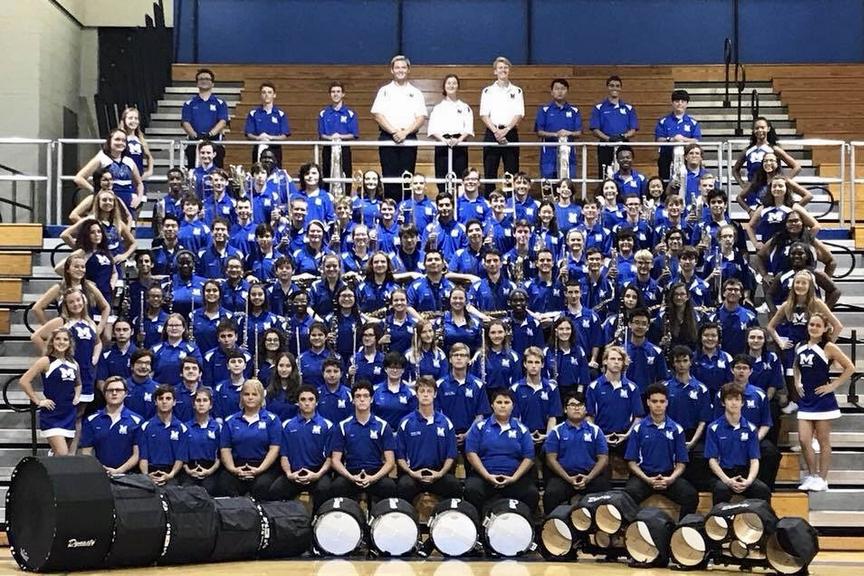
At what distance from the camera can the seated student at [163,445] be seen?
11594 mm

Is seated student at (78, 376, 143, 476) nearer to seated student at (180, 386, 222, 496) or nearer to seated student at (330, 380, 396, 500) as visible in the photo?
seated student at (180, 386, 222, 496)

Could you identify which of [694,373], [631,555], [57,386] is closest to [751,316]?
[694,373]

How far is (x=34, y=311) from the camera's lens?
1256 cm

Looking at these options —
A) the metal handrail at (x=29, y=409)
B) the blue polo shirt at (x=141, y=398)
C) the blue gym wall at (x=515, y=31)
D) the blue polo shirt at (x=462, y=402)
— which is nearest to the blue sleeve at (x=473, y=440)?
the blue polo shirt at (x=462, y=402)

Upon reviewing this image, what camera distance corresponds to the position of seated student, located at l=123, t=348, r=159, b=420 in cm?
1198

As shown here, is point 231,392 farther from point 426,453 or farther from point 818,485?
point 818,485

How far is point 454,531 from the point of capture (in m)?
10.6

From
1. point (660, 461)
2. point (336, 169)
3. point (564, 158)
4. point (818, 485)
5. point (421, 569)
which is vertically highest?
point (564, 158)

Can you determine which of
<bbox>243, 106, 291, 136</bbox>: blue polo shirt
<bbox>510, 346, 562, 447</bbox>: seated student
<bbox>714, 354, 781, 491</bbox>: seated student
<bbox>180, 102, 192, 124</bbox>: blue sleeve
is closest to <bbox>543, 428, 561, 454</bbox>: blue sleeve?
<bbox>510, 346, 562, 447</bbox>: seated student

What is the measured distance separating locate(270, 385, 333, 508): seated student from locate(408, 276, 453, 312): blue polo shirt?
160 cm

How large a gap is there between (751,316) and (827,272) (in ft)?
3.10

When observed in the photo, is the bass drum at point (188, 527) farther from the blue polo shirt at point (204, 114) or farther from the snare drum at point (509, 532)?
the blue polo shirt at point (204, 114)

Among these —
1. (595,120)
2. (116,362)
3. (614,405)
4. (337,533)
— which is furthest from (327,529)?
(595,120)

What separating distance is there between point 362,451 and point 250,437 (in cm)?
88
